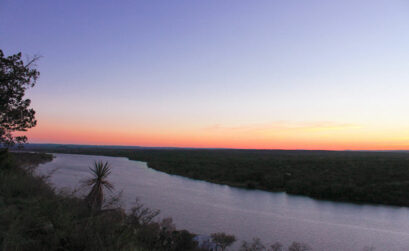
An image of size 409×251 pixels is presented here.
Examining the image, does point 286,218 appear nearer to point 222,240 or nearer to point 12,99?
point 222,240

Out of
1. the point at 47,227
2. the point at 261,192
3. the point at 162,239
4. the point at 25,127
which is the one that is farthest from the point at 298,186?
the point at 47,227

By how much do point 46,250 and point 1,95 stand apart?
35.2 ft

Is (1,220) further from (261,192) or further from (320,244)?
(261,192)

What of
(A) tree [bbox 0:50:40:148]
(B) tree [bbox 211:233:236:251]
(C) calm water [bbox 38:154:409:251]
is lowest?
(C) calm water [bbox 38:154:409:251]

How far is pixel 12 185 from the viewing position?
8.71m

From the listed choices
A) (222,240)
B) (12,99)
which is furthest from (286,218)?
(12,99)

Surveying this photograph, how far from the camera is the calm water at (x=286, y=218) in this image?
15.9 metres

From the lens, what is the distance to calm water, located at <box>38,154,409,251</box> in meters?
15.9

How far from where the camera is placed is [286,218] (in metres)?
19.9

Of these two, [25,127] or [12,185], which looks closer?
[12,185]

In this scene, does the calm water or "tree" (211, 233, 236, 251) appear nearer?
"tree" (211, 233, 236, 251)

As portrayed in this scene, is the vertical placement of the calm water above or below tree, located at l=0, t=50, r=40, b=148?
below

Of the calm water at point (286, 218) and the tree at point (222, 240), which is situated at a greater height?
the tree at point (222, 240)

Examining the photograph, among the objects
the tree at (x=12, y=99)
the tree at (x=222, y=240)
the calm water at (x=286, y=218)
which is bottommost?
the calm water at (x=286, y=218)
